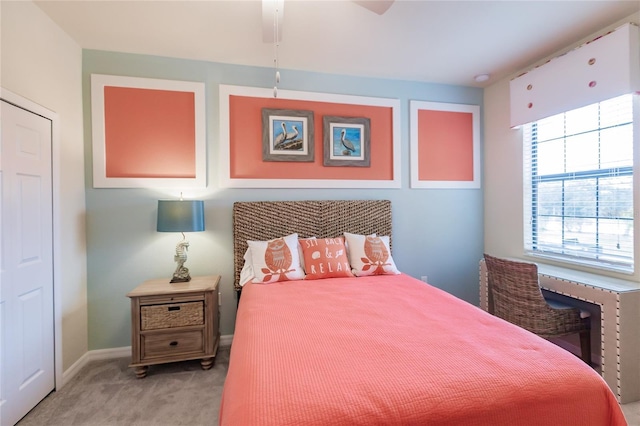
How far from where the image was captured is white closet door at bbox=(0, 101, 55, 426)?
1693 mm

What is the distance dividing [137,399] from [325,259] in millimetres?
1679

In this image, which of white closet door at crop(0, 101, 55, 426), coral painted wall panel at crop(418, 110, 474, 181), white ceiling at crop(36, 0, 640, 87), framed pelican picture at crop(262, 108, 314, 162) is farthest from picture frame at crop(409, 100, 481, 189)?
white closet door at crop(0, 101, 55, 426)

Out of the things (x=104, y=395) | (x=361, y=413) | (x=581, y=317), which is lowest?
(x=104, y=395)

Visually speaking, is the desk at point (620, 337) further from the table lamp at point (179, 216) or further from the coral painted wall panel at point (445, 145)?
the table lamp at point (179, 216)

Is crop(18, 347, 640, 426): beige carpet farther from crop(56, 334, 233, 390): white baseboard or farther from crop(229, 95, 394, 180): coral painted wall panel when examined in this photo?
crop(229, 95, 394, 180): coral painted wall panel

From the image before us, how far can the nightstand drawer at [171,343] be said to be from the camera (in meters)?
2.19

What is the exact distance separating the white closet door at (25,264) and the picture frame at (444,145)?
3.28 metres

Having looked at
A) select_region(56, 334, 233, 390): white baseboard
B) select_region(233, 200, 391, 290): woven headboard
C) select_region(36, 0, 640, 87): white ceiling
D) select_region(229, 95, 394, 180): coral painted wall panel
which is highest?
select_region(36, 0, 640, 87): white ceiling

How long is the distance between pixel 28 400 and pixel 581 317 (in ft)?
13.0

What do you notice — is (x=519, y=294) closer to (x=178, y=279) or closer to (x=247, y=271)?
(x=247, y=271)

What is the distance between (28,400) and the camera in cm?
184

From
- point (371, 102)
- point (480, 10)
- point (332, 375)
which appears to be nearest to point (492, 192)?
point (371, 102)

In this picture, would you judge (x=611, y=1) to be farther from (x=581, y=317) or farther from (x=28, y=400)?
(x=28, y=400)

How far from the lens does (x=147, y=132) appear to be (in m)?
2.59
